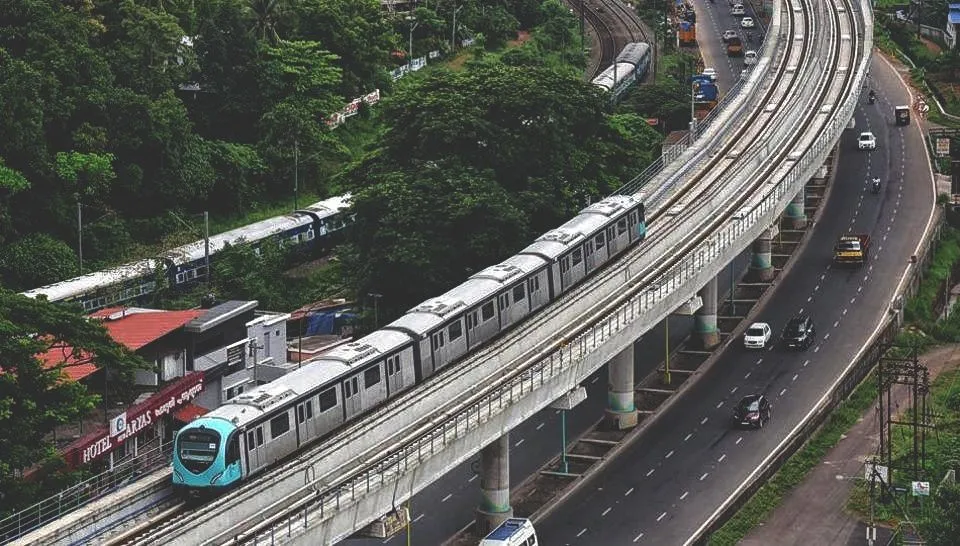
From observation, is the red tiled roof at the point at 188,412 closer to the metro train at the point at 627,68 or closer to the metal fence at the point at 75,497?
the metal fence at the point at 75,497

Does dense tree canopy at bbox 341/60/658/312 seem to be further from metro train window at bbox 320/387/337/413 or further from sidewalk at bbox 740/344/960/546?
metro train window at bbox 320/387/337/413

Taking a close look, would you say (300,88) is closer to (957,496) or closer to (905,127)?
(905,127)

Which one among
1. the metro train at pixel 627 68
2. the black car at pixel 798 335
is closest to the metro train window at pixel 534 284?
the black car at pixel 798 335

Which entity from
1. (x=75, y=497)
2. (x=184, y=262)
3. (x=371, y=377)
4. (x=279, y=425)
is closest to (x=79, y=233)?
(x=184, y=262)

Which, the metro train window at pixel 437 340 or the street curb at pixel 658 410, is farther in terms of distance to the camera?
the street curb at pixel 658 410

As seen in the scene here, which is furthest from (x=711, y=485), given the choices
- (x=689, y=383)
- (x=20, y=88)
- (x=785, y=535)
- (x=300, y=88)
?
(x=300, y=88)

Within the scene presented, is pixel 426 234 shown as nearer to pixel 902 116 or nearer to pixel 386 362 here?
pixel 386 362
